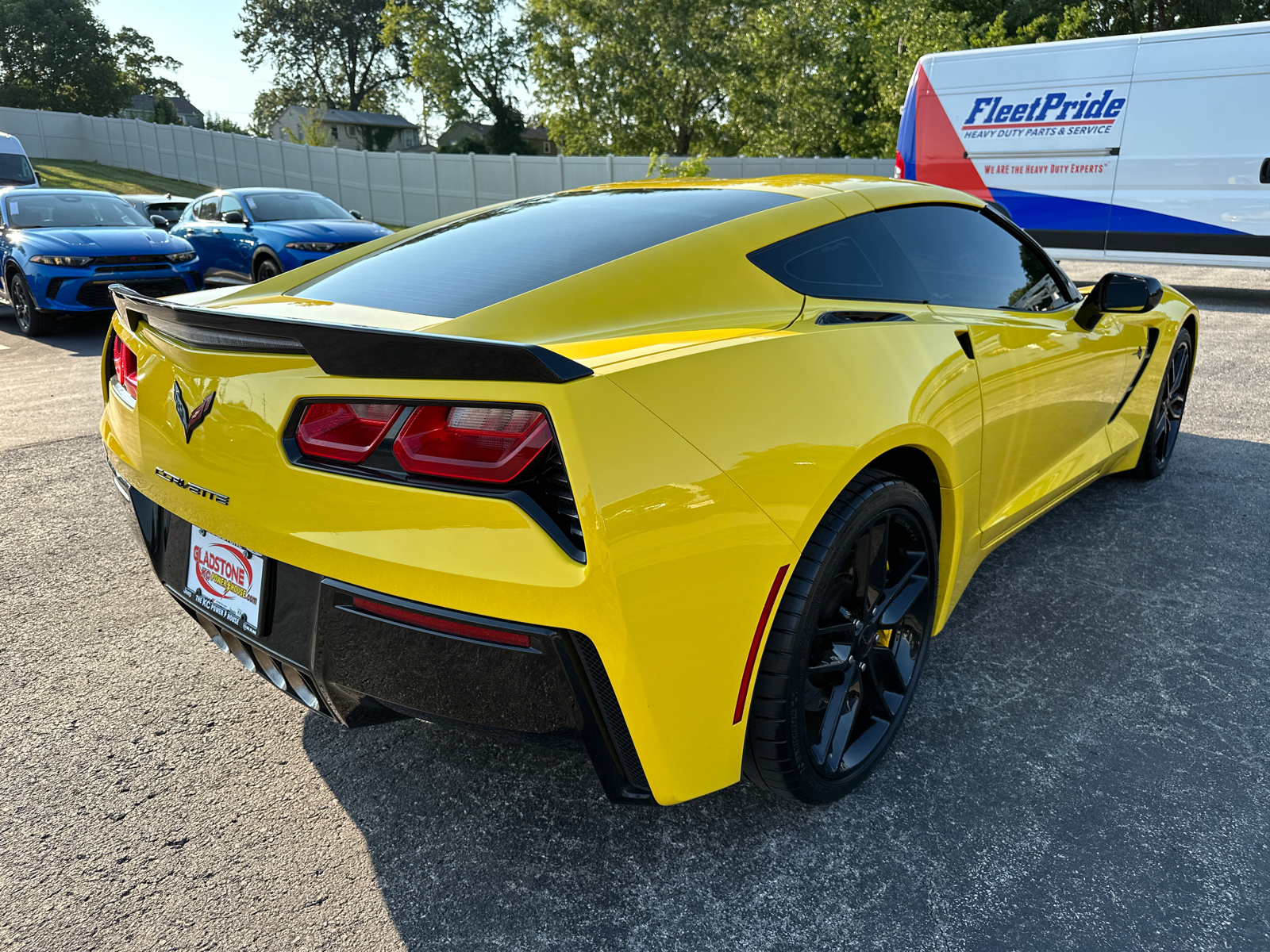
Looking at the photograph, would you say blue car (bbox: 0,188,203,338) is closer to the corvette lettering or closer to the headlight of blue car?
the headlight of blue car

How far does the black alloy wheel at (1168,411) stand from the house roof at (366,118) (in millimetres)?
58187

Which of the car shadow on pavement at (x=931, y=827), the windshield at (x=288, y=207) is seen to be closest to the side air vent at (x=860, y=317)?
the car shadow on pavement at (x=931, y=827)

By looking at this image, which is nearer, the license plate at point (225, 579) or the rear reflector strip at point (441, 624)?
the rear reflector strip at point (441, 624)

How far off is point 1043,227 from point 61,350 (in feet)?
37.7

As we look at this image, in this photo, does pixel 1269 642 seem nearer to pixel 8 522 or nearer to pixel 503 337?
pixel 503 337

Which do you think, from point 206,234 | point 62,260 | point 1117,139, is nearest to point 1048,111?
point 1117,139

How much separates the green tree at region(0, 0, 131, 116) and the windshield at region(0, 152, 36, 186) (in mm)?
47040

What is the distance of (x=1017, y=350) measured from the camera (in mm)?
2775

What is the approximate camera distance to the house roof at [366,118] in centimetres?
5906

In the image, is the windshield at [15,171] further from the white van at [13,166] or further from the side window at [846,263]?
the side window at [846,263]

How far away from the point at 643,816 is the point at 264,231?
410 inches

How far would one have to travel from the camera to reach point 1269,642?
2908 millimetres

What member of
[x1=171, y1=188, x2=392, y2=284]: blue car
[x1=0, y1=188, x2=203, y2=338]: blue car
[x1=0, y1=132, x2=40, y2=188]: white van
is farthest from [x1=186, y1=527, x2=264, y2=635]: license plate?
[x1=0, y1=132, x2=40, y2=188]: white van

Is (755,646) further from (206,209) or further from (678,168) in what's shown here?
(678,168)
